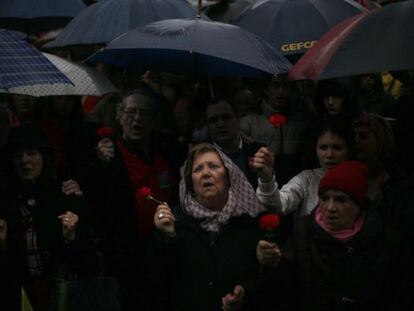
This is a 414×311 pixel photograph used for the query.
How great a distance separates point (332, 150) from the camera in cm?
557

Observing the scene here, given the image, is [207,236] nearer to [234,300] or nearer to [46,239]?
[234,300]

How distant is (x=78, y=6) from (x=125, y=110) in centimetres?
213

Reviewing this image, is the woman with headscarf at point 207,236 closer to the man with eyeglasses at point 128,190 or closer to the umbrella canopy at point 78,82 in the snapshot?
the man with eyeglasses at point 128,190

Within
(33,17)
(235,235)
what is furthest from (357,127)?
(33,17)

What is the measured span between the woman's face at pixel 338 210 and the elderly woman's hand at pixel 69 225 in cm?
136

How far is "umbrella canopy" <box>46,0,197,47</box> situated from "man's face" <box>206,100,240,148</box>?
3.66 feet

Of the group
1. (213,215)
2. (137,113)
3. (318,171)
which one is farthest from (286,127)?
(213,215)

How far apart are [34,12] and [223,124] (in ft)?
7.41

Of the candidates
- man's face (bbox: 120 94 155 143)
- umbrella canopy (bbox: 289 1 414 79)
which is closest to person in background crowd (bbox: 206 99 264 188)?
man's face (bbox: 120 94 155 143)

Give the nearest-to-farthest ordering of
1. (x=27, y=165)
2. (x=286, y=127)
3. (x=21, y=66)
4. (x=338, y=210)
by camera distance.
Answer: (x=21, y=66) < (x=338, y=210) < (x=27, y=165) < (x=286, y=127)

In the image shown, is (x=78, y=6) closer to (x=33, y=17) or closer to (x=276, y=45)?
(x=33, y=17)

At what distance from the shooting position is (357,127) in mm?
5594

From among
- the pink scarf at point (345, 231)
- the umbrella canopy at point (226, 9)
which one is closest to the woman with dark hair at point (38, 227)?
the pink scarf at point (345, 231)

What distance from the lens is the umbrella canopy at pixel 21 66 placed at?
444 centimetres
